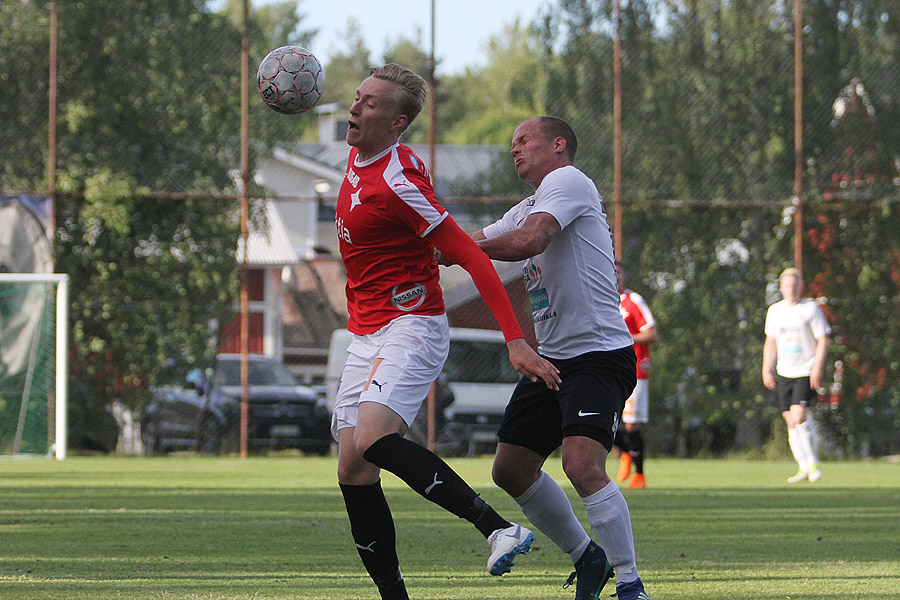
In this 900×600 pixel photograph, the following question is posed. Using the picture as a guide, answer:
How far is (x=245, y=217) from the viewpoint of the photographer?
55.9ft

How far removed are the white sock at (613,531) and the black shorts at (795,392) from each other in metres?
8.31

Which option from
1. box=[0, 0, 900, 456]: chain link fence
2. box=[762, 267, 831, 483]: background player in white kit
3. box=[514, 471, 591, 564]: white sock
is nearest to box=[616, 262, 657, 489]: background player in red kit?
box=[762, 267, 831, 483]: background player in white kit

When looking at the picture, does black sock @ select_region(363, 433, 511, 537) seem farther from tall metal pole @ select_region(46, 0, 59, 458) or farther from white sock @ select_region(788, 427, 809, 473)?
tall metal pole @ select_region(46, 0, 59, 458)

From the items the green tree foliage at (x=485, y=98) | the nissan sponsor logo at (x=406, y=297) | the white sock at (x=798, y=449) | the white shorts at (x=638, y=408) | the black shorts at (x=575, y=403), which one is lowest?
the white sock at (x=798, y=449)

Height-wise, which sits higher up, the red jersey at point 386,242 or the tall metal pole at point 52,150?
the tall metal pole at point 52,150

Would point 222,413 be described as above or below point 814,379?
below

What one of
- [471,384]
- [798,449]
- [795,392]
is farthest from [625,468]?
[471,384]

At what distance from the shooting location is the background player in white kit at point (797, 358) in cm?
1254

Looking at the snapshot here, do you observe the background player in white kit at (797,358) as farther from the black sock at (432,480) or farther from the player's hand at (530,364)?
the black sock at (432,480)

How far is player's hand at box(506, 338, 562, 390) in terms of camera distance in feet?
15.1

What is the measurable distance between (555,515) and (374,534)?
849 millimetres

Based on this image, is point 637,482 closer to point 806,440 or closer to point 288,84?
point 806,440

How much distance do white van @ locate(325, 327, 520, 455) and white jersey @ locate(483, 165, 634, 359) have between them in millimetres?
11767

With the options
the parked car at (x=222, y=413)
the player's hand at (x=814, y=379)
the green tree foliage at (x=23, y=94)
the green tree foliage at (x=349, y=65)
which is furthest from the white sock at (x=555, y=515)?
the green tree foliage at (x=349, y=65)
